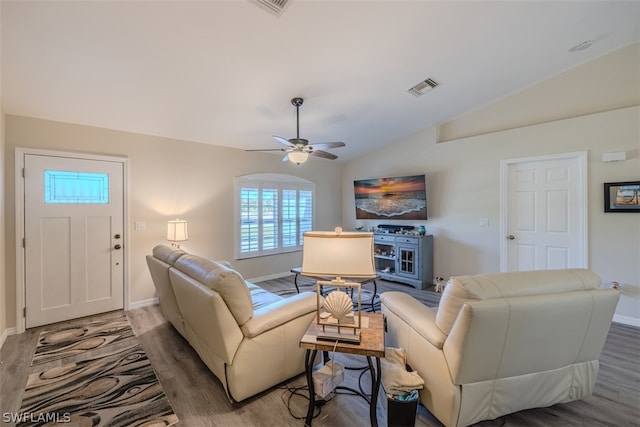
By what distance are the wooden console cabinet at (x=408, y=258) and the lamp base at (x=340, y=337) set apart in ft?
9.39

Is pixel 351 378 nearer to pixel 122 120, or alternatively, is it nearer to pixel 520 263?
pixel 520 263

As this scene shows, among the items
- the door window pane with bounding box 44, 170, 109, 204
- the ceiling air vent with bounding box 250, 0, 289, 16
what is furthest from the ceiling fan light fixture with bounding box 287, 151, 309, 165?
the door window pane with bounding box 44, 170, 109, 204

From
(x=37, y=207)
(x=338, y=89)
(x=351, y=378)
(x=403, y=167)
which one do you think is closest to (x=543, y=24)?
(x=338, y=89)

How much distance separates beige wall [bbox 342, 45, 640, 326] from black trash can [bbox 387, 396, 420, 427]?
337 cm

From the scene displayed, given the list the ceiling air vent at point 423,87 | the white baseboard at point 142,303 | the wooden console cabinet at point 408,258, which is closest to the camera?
the ceiling air vent at point 423,87

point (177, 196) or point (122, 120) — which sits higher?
point (122, 120)

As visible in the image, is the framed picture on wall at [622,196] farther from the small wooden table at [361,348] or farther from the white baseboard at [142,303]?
the white baseboard at [142,303]

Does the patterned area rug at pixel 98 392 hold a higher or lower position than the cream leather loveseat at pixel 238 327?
lower

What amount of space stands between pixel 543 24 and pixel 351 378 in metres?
3.74

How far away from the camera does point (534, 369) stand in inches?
64.4

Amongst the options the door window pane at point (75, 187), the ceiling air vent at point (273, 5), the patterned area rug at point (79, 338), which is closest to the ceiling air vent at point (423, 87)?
the ceiling air vent at point (273, 5)

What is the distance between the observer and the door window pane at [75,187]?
3.13m

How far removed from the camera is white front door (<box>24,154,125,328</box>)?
304 centimetres

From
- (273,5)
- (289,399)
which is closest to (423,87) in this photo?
(273,5)
